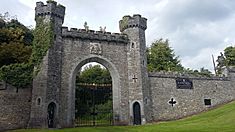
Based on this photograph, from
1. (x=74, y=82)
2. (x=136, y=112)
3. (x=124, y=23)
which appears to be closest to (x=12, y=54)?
(x=74, y=82)

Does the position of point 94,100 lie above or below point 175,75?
below

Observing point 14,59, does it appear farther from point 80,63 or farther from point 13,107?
point 80,63

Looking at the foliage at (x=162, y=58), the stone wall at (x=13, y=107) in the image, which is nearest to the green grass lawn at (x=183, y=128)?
the stone wall at (x=13, y=107)

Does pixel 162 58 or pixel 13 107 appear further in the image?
pixel 162 58

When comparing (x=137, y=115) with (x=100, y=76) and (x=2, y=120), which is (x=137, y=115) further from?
(x=100, y=76)

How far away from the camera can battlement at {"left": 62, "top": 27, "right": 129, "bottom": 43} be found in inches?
799

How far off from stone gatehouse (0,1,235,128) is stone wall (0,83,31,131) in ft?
0.21

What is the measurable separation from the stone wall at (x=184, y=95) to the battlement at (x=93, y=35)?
4.09m

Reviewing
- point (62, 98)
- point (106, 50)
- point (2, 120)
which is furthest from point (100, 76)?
point (2, 120)

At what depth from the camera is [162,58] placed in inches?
1403

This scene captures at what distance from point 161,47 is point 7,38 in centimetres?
2103

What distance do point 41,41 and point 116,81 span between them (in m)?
6.57

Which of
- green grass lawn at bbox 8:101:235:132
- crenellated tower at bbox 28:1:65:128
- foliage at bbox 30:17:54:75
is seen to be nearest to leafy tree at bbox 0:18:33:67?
foliage at bbox 30:17:54:75

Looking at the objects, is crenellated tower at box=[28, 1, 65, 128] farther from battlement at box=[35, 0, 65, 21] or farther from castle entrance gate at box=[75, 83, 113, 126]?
castle entrance gate at box=[75, 83, 113, 126]
